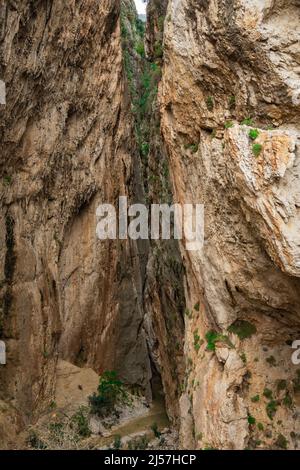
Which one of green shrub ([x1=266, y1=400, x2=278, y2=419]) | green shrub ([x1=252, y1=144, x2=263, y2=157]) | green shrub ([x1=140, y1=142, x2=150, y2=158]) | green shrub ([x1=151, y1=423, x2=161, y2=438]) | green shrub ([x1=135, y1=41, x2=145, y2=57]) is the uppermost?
green shrub ([x1=135, y1=41, x2=145, y2=57])

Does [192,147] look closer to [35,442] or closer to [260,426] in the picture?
[260,426]

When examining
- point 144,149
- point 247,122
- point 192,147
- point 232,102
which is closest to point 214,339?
point 192,147

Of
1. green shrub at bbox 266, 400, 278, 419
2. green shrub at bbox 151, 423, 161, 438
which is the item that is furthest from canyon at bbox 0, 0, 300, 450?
green shrub at bbox 151, 423, 161, 438

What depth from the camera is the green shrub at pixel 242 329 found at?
16.4m

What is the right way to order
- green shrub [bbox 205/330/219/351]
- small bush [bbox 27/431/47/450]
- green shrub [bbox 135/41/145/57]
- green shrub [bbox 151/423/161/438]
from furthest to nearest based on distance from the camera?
1. green shrub [bbox 135/41/145/57]
2. green shrub [bbox 151/423/161/438]
3. small bush [bbox 27/431/47/450]
4. green shrub [bbox 205/330/219/351]

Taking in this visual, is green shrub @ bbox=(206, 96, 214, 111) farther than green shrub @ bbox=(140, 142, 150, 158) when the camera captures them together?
No

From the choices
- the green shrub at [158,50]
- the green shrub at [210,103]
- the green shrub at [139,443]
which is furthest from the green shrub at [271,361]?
the green shrub at [158,50]

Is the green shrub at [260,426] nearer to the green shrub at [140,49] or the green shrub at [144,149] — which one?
the green shrub at [144,149]

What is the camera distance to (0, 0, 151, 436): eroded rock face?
22.8m

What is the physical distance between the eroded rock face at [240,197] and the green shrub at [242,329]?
31 millimetres

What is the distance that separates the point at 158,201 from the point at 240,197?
10.8 meters

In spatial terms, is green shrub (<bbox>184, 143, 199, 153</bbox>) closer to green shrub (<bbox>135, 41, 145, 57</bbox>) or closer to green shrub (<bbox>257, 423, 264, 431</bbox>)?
green shrub (<bbox>257, 423, 264, 431</bbox>)

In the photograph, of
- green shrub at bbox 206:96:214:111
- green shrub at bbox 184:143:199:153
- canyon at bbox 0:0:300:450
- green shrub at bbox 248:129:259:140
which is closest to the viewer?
green shrub at bbox 248:129:259:140

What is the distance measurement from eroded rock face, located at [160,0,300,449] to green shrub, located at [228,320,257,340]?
0.10 feet
